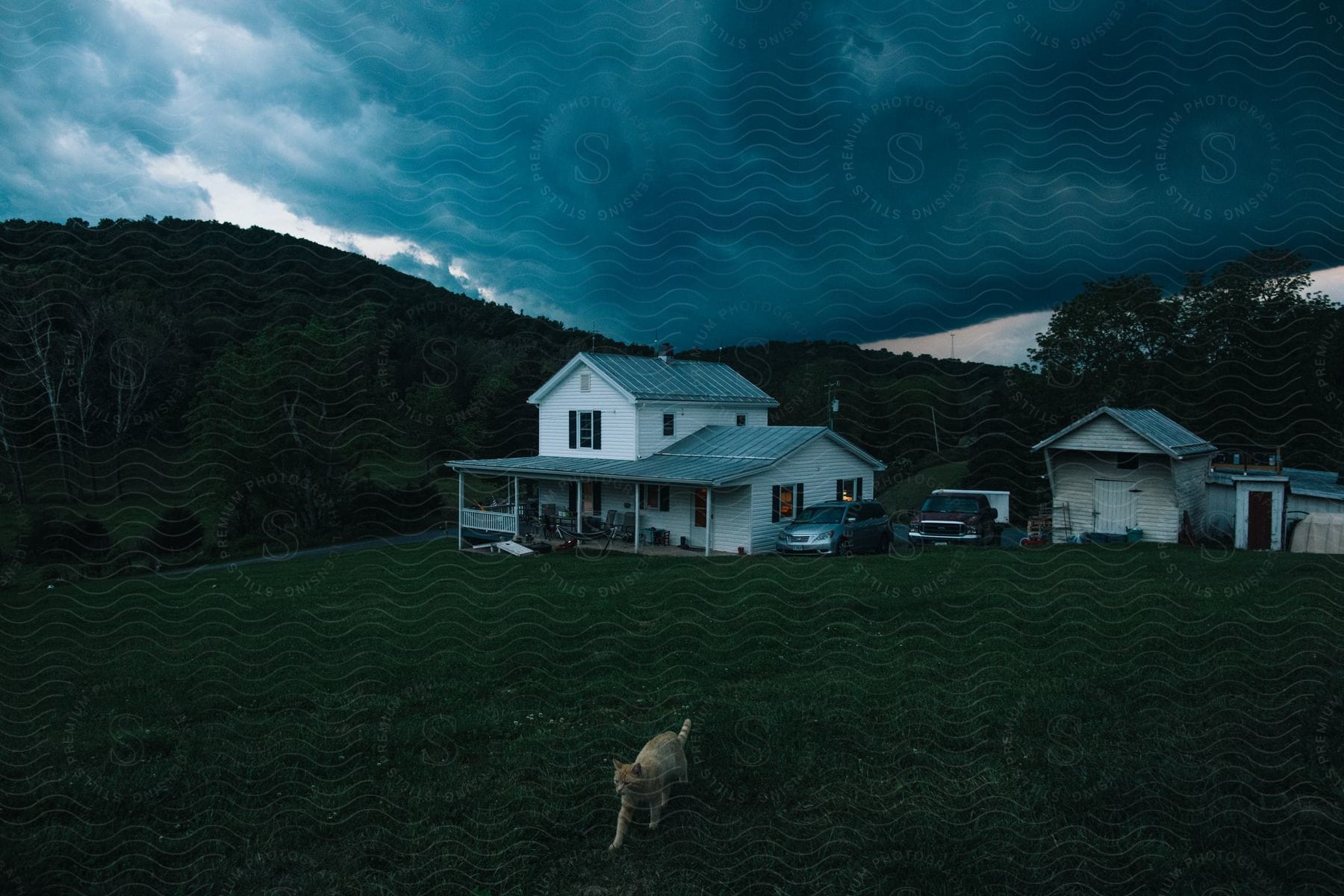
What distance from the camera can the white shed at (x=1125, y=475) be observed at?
68.6 feet

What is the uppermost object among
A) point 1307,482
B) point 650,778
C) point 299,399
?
point 299,399

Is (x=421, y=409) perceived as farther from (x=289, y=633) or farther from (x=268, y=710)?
(x=268, y=710)

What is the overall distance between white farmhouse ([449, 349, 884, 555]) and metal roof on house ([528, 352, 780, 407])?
59mm

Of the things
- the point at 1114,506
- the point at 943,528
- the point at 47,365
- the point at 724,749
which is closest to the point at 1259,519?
the point at 1114,506

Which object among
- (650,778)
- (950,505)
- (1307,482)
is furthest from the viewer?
(950,505)

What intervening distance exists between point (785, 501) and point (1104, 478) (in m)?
9.58

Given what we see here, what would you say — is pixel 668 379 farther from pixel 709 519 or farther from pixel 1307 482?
pixel 1307 482

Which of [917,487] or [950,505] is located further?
[917,487]

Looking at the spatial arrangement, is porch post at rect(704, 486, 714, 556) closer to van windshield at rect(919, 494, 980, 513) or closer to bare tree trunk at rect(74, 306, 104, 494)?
van windshield at rect(919, 494, 980, 513)

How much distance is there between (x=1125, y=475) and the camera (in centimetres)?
2181

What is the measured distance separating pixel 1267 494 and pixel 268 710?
23071mm

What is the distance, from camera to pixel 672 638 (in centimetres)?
967

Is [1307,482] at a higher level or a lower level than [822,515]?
higher

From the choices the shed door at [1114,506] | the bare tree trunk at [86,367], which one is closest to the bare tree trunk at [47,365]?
the bare tree trunk at [86,367]
